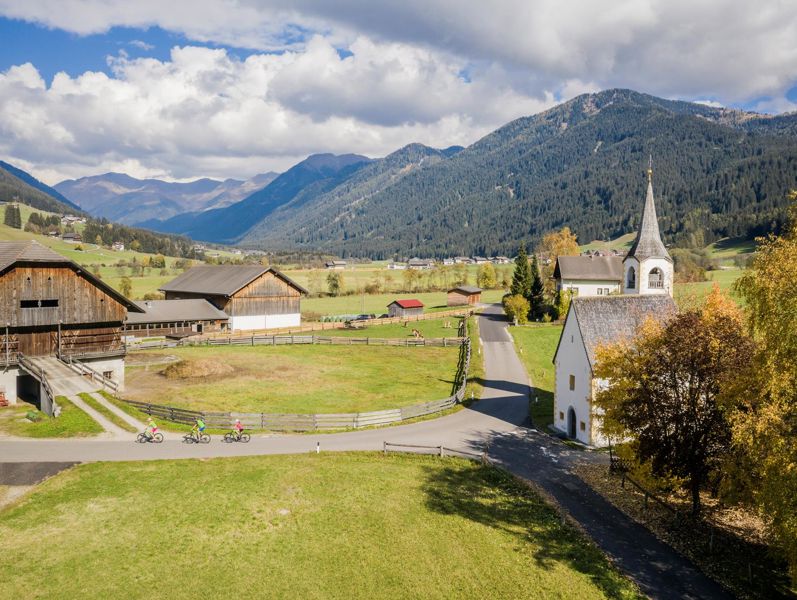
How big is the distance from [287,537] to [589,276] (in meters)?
77.6

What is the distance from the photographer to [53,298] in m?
41.0

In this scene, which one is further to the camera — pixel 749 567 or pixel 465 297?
pixel 465 297

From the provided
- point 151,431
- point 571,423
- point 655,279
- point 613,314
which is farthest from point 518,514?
point 655,279

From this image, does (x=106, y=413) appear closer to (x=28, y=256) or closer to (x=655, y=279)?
(x=28, y=256)

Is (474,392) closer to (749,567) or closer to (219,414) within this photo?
(219,414)

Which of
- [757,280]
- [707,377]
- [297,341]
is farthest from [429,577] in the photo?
[297,341]

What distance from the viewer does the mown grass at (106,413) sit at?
31995 millimetres

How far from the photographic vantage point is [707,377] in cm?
2317

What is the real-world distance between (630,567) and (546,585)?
12.9 ft

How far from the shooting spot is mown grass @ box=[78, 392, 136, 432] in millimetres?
31995

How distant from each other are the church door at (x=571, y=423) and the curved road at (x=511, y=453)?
189cm

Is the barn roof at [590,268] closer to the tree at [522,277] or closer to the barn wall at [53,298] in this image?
the tree at [522,277]

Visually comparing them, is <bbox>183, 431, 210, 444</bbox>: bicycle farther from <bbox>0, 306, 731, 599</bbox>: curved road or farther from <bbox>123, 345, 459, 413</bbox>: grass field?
<bbox>123, 345, 459, 413</bbox>: grass field

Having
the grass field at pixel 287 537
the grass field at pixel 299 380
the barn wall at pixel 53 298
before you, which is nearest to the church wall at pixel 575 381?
the grass field at pixel 287 537
